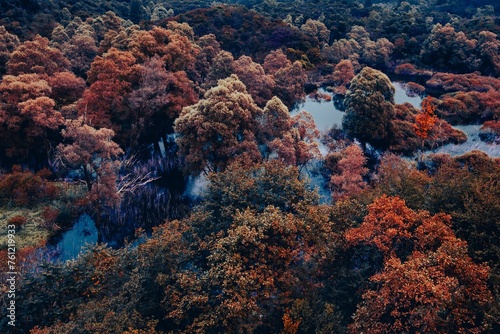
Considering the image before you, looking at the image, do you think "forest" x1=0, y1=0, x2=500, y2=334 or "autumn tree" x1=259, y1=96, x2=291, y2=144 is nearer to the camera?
"forest" x1=0, y1=0, x2=500, y2=334

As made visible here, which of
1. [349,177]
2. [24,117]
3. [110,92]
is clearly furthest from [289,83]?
[24,117]

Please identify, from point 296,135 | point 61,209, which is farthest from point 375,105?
point 61,209

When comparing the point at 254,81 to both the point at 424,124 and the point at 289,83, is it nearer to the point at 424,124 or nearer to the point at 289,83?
the point at 289,83

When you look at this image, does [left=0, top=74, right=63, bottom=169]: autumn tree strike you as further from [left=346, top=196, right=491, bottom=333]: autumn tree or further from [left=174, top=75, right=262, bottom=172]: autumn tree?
[left=346, top=196, right=491, bottom=333]: autumn tree

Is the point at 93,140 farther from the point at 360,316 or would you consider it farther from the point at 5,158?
the point at 360,316

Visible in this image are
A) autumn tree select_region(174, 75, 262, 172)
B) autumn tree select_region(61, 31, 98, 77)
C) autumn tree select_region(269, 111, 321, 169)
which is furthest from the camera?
autumn tree select_region(61, 31, 98, 77)

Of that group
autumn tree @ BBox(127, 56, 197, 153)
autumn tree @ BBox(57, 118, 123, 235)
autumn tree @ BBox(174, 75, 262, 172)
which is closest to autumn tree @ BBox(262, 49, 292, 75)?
autumn tree @ BBox(127, 56, 197, 153)

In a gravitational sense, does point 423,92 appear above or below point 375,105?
below
